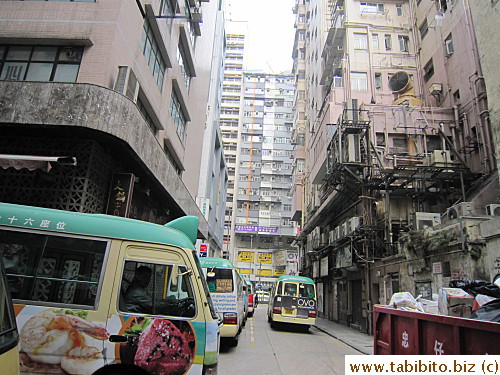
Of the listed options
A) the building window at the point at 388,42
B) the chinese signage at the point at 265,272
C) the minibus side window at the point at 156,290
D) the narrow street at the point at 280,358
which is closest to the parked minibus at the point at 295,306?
the narrow street at the point at 280,358

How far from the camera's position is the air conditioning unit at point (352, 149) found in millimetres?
18219

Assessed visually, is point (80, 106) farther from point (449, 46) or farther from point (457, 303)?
point (449, 46)

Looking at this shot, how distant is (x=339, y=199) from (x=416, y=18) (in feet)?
49.1

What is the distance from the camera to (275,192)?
67.8 metres

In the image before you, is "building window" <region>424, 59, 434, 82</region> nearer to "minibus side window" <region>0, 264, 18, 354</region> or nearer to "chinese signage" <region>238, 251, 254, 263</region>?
"minibus side window" <region>0, 264, 18, 354</region>

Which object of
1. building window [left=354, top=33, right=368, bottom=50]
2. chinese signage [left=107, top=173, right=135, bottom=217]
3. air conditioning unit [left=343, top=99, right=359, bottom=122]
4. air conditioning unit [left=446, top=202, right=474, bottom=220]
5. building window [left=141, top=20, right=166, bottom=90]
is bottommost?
chinese signage [left=107, top=173, right=135, bottom=217]

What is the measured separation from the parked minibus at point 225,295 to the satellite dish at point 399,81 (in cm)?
1714

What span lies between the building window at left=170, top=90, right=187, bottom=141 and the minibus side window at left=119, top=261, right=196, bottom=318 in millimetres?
14957

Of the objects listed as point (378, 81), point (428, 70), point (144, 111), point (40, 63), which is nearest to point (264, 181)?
point (378, 81)

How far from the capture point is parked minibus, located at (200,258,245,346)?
10.2 m

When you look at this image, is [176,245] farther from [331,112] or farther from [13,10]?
[331,112]

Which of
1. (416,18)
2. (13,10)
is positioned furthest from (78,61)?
(416,18)

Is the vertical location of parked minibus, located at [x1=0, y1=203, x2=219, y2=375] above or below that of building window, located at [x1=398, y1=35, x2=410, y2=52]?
below

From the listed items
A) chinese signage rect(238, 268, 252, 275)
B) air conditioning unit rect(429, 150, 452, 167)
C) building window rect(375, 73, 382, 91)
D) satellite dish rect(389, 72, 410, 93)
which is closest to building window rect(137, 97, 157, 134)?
air conditioning unit rect(429, 150, 452, 167)
